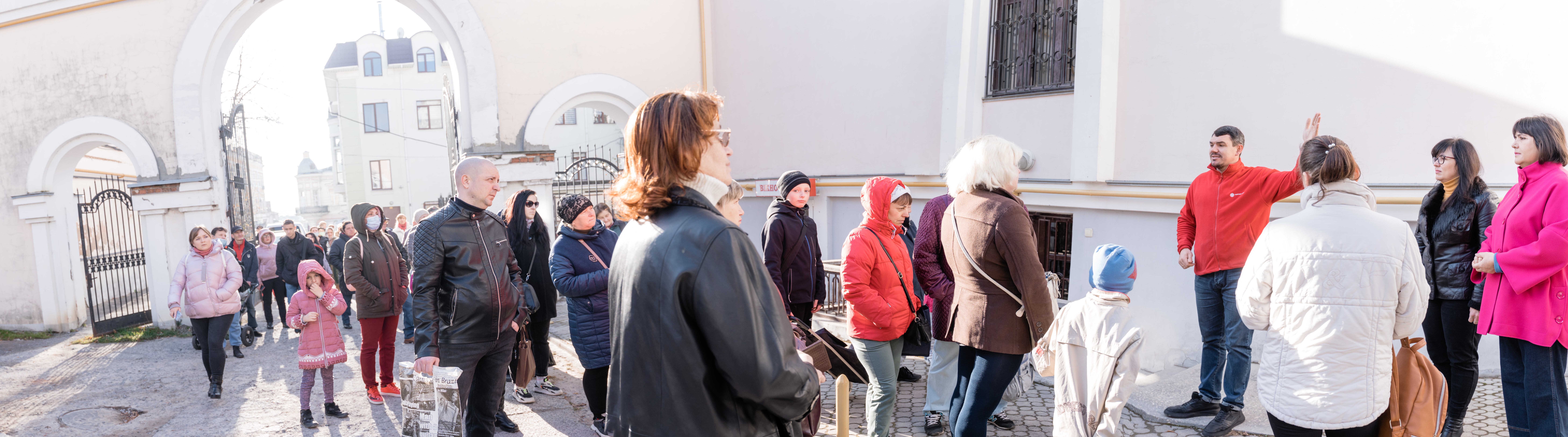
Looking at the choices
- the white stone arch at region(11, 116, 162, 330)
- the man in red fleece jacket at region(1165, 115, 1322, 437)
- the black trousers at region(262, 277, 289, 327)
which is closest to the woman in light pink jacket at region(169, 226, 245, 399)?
the black trousers at region(262, 277, 289, 327)

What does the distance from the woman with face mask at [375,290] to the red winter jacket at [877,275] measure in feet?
12.2

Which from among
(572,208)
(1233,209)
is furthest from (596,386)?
(1233,209)

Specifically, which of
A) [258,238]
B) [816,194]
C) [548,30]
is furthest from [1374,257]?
[258,238]

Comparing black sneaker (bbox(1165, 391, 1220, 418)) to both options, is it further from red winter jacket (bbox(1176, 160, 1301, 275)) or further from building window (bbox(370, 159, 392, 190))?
building window (bbox(370, 159, 392, 190))

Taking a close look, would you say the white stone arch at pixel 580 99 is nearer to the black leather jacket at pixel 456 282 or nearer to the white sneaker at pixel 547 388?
the white sneaker at pixel 547 388

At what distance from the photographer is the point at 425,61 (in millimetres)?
34844

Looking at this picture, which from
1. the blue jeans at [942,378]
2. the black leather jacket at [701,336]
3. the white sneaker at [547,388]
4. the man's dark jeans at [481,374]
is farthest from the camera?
the white sneaker at [547,388]

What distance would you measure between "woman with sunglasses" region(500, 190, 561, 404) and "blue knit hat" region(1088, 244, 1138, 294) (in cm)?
361

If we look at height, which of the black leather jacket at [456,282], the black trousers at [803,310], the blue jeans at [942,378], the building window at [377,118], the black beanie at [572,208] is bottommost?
the blue jeans at [942,378]

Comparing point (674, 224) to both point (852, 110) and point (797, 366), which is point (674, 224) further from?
point (852, 110)

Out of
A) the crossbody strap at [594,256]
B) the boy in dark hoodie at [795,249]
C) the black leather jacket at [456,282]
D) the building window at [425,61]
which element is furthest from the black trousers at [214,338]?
the building window at [425,61]

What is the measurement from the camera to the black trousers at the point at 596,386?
15.0ft

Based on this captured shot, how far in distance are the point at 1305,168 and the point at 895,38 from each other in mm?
5830

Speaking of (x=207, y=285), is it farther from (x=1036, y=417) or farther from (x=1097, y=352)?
(x=1097, y=352)
